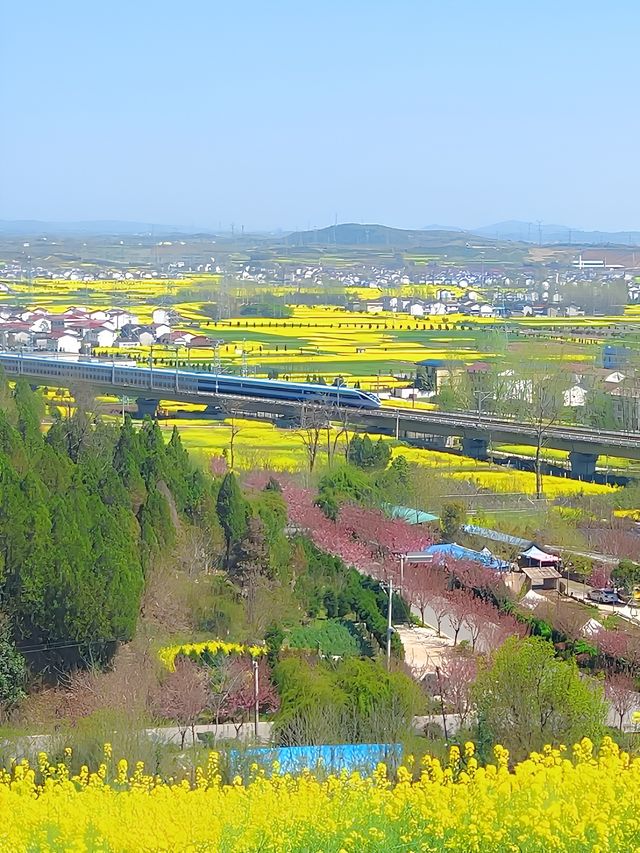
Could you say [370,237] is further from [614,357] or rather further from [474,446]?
[474,446]

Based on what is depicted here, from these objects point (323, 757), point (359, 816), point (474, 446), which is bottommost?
point (474, 446)

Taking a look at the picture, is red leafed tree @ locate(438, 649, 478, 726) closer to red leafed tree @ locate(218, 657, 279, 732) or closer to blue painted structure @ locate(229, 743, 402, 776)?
red leafed tree @ locate(218, 657, 279, 732)

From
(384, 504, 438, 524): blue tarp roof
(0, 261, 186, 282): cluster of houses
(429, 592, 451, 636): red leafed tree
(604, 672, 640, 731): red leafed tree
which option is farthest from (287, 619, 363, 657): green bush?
(0, 261, 186, 282): cluster of houses

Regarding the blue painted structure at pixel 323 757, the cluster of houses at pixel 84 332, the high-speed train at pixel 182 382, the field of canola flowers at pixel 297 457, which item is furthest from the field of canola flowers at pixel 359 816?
the cluster of houses at pixel 84 332

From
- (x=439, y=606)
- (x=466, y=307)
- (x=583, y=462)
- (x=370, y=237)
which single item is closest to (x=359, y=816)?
(x=439, y=606)

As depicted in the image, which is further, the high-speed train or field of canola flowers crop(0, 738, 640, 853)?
the high-speed train

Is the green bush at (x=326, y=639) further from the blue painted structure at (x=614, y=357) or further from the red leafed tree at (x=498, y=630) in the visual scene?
the blue painted structure at (x=614, y=357)

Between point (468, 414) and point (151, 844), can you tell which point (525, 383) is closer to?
point (468, 414)
